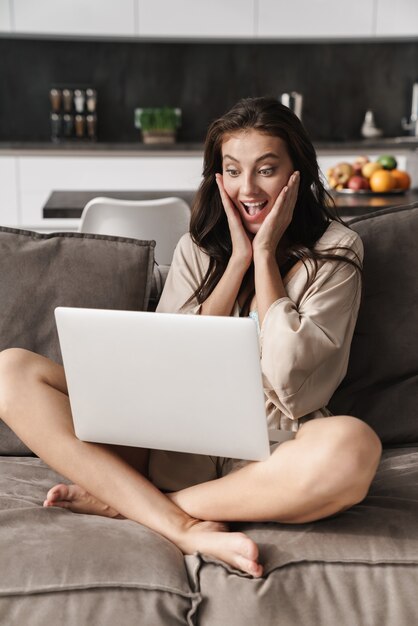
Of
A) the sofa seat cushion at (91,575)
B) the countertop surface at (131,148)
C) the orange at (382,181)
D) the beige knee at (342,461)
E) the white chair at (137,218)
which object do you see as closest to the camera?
the sofa seat cushion at (91,575)

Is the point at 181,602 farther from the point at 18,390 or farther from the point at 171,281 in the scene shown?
the point at 171,281

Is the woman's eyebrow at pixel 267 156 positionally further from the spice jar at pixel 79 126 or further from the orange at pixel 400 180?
the spice jar at pixel 79 126

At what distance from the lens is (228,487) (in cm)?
153

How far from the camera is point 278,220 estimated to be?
73.5 inches

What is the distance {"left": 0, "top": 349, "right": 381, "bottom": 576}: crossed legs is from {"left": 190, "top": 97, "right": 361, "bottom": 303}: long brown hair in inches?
17.9

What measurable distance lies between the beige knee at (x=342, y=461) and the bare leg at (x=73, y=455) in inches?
7.8

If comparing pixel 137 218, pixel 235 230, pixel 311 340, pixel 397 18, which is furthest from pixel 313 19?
pixel 311 340

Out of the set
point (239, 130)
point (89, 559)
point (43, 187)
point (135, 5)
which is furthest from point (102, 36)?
point (89, 559)

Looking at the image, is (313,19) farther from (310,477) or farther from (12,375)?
(310,477)

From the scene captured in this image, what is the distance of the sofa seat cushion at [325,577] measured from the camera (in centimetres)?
130

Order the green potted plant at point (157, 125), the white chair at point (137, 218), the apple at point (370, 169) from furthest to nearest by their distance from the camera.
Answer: the green potted plant at point (157, 125) → the apple at point (370, 169) → the white chair at point (137, 218)

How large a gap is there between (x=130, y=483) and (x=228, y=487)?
201 mm

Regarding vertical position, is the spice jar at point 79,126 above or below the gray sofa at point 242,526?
above

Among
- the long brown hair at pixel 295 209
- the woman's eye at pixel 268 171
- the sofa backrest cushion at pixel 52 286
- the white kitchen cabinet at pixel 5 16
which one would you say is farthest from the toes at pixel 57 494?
the white kitchen cabinet at pixel 5 16
